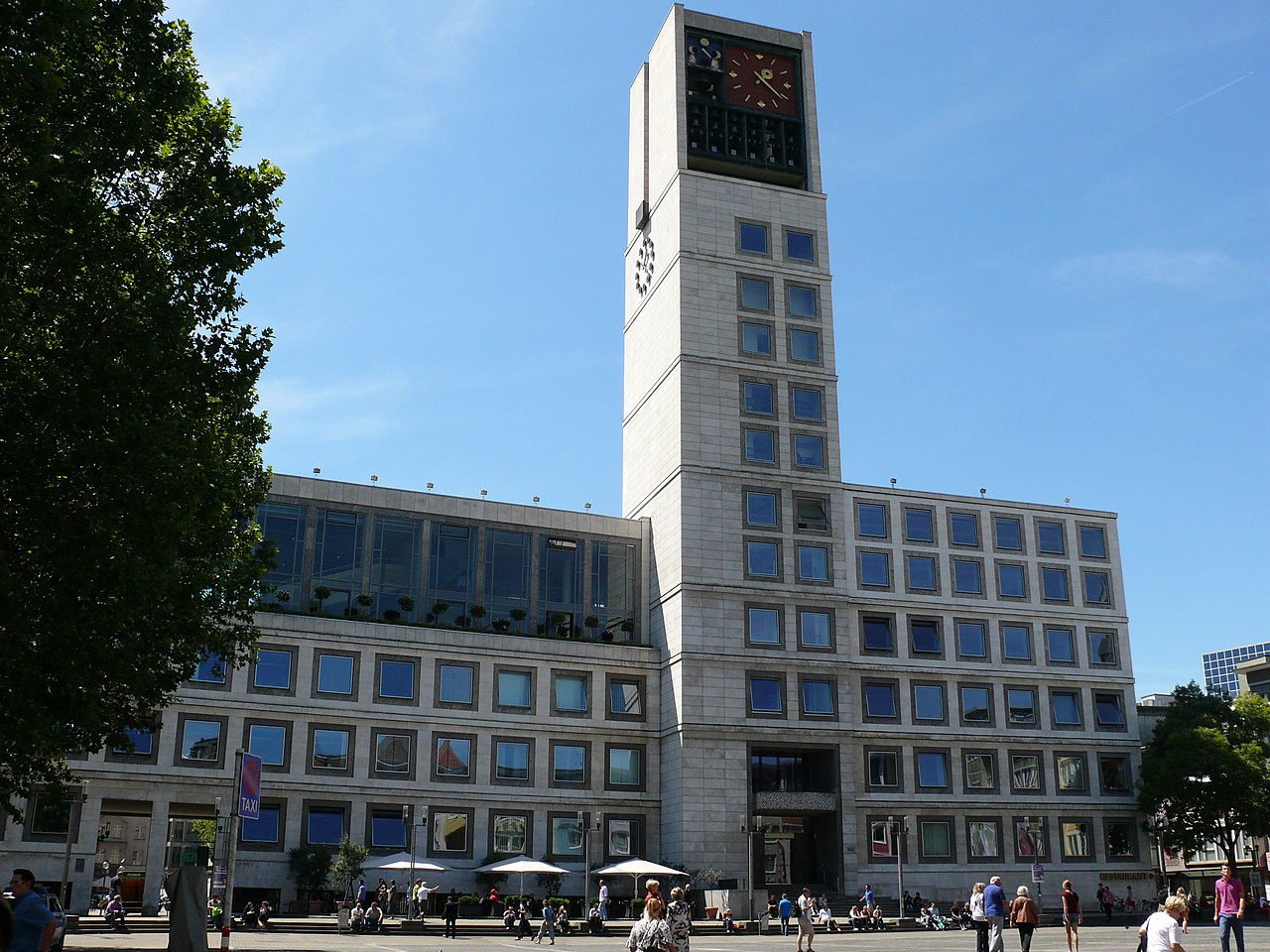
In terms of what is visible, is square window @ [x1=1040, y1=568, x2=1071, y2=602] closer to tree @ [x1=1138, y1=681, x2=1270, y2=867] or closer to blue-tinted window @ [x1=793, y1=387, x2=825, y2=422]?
tree @ [x1=1138, y1=681, x2=1270, y2=867]

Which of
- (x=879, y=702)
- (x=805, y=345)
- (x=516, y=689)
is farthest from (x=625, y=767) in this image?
(x=805, y=345)

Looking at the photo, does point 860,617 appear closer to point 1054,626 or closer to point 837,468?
point 837,468

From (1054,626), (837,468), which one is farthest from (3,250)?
(1054,626)

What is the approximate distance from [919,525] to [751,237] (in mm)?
21698

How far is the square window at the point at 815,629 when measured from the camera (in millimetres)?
73375

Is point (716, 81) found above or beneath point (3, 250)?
above

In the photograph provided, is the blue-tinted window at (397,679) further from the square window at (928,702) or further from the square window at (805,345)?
the square window at (928,702)

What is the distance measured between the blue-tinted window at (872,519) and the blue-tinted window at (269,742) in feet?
122

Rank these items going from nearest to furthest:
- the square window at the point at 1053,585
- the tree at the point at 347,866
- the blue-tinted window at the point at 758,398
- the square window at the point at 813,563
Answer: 1. the tree at the point at 347,866
2. the square window at the point at 813,563
3. the blue-tinted window at the point at 758,398
4. the square window at the point at 1053,585

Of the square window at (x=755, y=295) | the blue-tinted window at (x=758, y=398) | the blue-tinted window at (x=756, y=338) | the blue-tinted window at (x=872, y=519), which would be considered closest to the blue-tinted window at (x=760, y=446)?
the blue-tinted window at (x=758, y=398)

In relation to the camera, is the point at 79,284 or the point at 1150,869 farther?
the point at 1150,869

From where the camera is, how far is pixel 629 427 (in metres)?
84.2

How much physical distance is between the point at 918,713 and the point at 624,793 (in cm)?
1918

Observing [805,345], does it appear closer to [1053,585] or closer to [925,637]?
[925,637]
